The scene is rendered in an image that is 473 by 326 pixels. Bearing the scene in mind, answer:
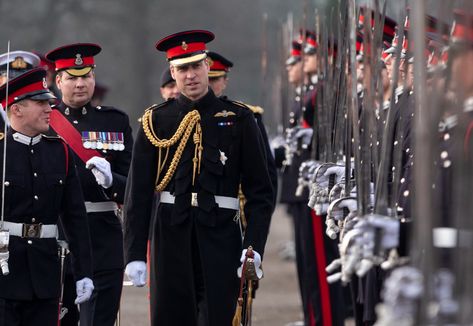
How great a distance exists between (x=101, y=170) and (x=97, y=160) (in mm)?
66

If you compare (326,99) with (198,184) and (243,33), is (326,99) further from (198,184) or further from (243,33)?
(243,33)

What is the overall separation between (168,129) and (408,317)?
2.98 m

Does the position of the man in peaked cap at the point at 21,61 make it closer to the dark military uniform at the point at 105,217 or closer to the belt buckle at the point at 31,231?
the dark military uniform at the point at 105,217

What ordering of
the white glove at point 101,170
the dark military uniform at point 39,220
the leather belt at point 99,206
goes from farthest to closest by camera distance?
the leather belt at point 99,206 → the white glove at point 101,170 → the dark military uniform at point 39,220

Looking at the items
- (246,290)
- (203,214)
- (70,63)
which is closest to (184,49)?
(203,214)

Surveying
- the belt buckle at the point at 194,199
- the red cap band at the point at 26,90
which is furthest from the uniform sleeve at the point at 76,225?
the belt buckle at the point at 194,199

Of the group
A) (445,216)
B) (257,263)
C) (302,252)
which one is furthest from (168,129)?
(302,252)

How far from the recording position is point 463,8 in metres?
4.12

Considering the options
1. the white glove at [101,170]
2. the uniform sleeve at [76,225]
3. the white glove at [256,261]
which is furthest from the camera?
the white glove at [101,170]

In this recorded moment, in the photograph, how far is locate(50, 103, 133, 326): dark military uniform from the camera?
26.3ft

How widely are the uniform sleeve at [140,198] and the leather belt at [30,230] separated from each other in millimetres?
406

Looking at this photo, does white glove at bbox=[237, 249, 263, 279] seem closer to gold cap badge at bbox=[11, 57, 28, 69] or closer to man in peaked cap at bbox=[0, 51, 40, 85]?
man in peaked cap at bbox=[0, 51, 40, 85]

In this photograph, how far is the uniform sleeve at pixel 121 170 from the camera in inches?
314

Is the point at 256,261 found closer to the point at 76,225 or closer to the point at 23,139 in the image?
the point at 76,225
